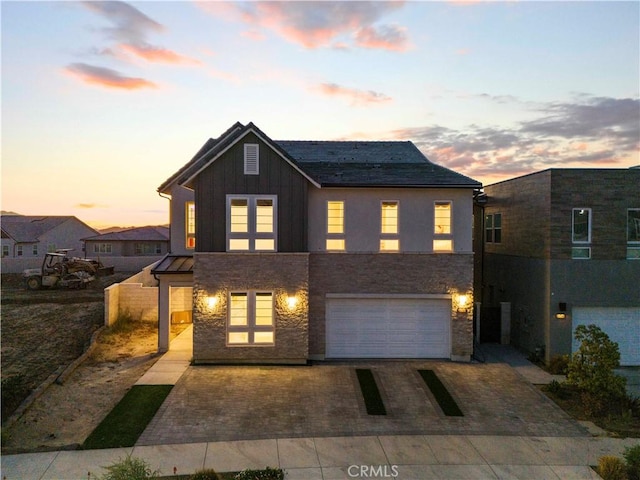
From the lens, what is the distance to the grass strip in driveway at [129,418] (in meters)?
9.24

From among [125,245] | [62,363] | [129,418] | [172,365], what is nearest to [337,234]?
[172,365]

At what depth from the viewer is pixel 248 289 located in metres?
14.6

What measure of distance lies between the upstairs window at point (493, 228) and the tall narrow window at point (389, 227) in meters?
7.09

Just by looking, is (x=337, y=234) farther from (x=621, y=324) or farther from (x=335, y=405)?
(x=621, y=324)

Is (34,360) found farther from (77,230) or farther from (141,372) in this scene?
(77,230)

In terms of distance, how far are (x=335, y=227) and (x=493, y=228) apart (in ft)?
31.8

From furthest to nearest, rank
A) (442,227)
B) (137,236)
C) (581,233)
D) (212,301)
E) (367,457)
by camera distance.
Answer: (137,236)
(442,227)
(581,233)
(212,301)
(367,457)

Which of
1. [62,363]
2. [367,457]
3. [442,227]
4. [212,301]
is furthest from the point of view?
[442,227]

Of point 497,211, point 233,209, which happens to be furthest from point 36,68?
point 497,211

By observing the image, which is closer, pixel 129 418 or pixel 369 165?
pixel 129 418

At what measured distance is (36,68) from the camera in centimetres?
1681

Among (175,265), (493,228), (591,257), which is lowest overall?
(175,265)

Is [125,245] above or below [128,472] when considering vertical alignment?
above

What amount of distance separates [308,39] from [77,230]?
177 feet
